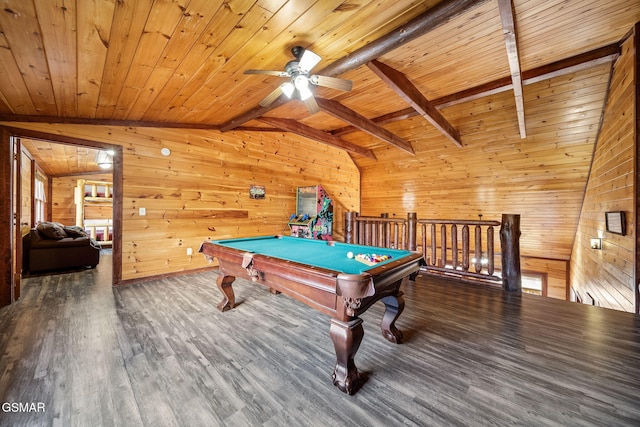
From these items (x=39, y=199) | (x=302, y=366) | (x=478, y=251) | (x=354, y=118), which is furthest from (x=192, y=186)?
(x=39, y=199)

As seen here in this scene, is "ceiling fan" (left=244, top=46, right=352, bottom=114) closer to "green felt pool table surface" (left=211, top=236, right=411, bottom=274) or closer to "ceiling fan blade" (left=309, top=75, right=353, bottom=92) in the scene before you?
"ceiling fan blade" (left=309, top=75, right=353, bottom=92)

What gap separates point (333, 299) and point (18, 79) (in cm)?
317

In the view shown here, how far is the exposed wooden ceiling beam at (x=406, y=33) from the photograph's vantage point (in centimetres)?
169

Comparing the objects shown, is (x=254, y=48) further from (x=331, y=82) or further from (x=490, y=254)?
(x=490, y=254)

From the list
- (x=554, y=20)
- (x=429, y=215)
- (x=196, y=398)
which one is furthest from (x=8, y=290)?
(x=429, y=215)

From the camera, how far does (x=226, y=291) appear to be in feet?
8.59

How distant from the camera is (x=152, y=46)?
180 centimetres

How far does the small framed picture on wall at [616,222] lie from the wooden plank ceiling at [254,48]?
1.71m

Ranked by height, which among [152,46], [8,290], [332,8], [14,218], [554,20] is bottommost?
[8,290]

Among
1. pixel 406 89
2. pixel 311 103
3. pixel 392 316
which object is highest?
pixel 406 89

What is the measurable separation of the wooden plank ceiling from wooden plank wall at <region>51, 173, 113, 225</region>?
571cm

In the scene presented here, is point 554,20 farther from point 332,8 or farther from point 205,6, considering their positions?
point 205,6

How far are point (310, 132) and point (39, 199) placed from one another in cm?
694

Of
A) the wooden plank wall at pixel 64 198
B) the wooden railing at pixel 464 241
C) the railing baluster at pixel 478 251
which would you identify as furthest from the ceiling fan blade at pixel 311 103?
the wooden plank wall at pixel 64 198
